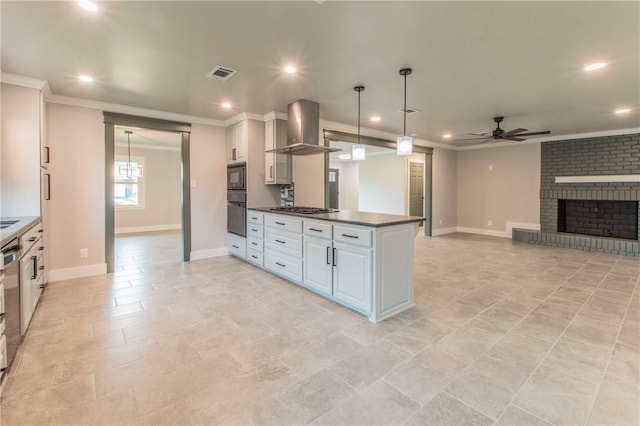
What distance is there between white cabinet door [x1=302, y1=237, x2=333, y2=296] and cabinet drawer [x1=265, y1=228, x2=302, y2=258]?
17 centimetres

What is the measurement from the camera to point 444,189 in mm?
8266

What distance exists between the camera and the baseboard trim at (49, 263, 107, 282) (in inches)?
159

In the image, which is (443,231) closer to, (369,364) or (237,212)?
(237,212)

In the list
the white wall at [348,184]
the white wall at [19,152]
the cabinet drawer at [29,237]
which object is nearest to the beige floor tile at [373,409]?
the cabinet drawer at [29,237]

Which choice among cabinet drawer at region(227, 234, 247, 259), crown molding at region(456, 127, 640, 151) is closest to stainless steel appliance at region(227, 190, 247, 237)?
cabinet drawer at region(227, 234, 247, 259)

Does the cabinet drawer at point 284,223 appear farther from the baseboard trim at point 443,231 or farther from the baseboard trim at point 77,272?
the baseboard trim at point 443,231

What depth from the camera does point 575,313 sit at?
298cm

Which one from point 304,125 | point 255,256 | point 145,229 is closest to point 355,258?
point 304,125

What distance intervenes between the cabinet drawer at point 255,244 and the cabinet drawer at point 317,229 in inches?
47.3

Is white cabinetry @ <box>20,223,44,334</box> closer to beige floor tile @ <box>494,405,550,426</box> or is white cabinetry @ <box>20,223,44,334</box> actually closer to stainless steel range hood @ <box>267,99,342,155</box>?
stainless steel range hood @ <box>267,99,342,155</box>

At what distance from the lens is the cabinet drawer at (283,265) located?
373cm

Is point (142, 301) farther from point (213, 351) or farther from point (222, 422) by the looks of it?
point (222, 422)

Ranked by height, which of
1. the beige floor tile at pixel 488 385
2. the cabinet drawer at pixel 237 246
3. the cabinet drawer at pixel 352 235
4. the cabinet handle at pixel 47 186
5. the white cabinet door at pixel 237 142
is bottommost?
the beige floor tile at pixel 488 385

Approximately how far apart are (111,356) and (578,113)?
6.77 m
